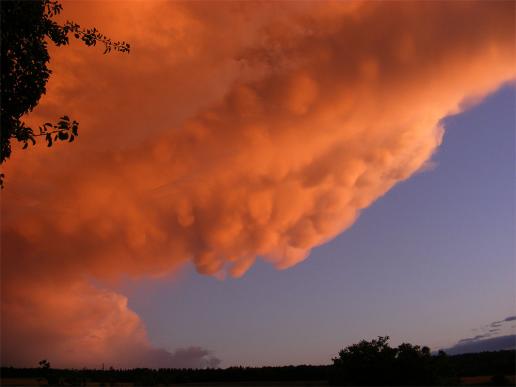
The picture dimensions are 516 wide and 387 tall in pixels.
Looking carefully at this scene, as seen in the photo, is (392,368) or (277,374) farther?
(392,368)

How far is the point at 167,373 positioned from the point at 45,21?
14066mm

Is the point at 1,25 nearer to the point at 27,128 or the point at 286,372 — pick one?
the point at 27,128

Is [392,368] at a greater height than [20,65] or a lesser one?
lesser

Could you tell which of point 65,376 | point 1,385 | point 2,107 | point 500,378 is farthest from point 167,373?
point 2,107

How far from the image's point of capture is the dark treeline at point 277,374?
1286 cm

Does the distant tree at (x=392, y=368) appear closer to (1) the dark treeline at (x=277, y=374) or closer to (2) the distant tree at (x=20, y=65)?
(1) the dark treeline at (x=277, y=374)

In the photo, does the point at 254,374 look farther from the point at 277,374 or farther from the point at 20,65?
the point at 20,65

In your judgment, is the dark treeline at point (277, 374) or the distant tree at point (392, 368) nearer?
the dark treeline at point (277, 374)

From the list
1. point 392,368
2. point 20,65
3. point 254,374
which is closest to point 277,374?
point 254,374

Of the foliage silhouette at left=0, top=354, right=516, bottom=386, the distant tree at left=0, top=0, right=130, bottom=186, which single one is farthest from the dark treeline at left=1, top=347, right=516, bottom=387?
the distant tree at left=0, top=0, right=130, bottom=186

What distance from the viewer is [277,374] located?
15656mm

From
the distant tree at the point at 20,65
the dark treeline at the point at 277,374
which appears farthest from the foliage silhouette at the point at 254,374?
the distant tree at the point at 20,65

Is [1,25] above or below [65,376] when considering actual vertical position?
above

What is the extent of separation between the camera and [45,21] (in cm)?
1955
